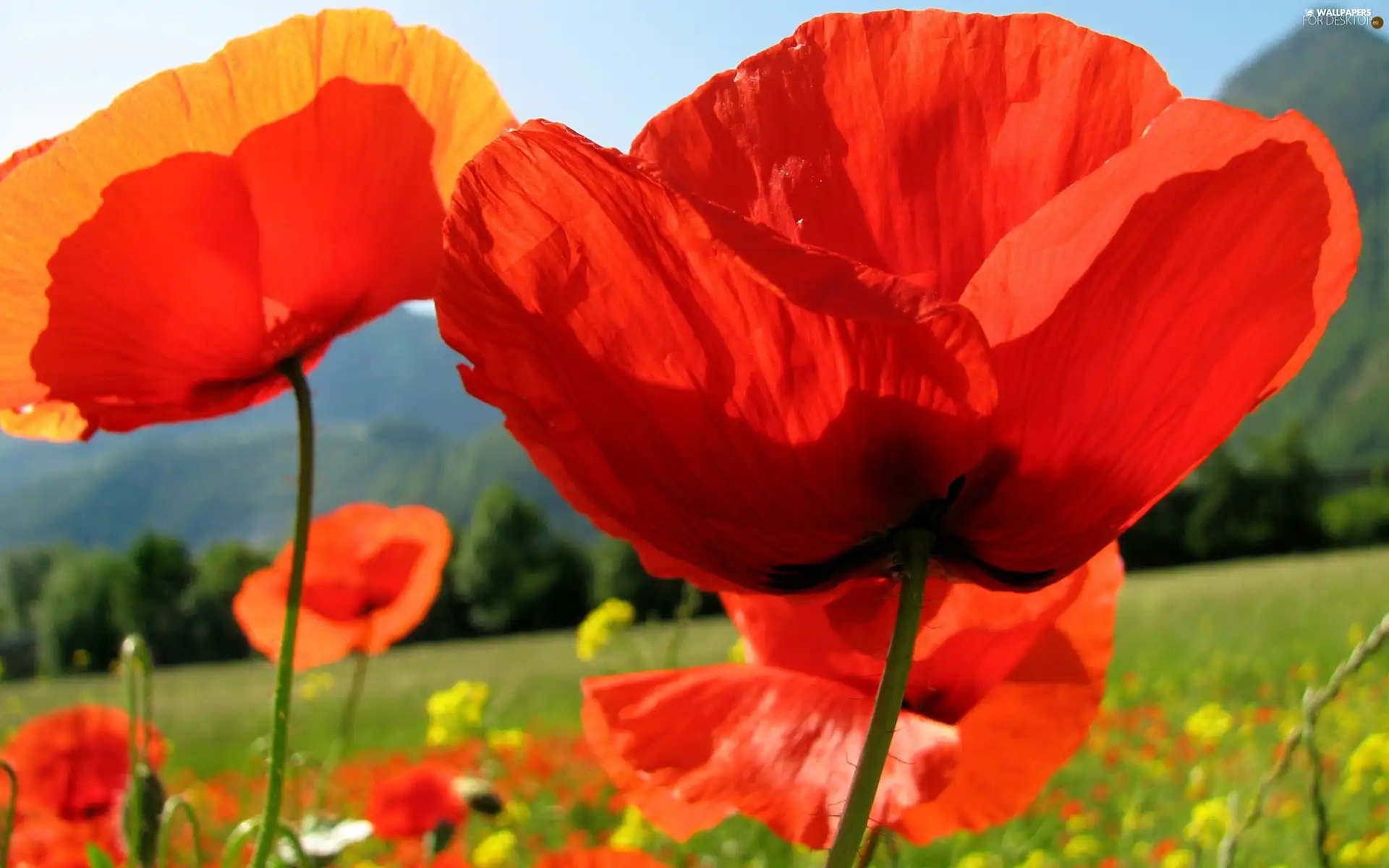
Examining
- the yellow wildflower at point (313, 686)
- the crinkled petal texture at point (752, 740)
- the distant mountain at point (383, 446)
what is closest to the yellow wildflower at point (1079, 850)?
the yellow wildflower at point (313, 686)

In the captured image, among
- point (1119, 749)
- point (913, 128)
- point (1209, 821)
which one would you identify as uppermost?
point (913, 128)

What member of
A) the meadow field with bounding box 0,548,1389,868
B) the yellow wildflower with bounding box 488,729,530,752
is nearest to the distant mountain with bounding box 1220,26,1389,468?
the meadow field with bounding box 0,548,1389,868

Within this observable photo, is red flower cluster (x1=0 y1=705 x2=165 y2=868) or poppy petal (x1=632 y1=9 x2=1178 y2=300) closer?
poppy petal (x1=632 y1=9 x2=1178 y2=300)

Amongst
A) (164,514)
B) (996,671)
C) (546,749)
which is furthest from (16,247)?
(164,514)

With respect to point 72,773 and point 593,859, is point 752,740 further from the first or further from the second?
point 72,773

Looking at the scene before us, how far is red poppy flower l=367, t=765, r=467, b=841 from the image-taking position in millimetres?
1646

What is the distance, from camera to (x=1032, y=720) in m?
0.50

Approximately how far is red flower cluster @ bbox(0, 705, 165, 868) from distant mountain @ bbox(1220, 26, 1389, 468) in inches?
2339

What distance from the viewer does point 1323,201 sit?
292mm

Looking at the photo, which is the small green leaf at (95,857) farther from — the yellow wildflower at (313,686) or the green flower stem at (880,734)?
the yellow wildflower at (313,686)

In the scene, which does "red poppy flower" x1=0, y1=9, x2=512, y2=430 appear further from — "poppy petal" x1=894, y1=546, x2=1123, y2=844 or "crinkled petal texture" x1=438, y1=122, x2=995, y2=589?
"poppy petal" x1=894, y1=546, x2=1123, y2=844

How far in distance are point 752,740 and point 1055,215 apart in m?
0.23

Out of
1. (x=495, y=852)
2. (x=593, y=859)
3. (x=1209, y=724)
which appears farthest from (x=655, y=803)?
(x=1209, y=724)

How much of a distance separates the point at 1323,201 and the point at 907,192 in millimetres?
108
